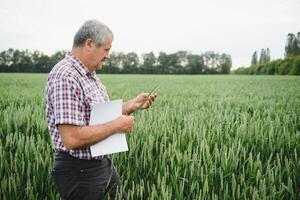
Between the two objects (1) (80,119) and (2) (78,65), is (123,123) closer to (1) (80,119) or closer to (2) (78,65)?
(1) (80,119)

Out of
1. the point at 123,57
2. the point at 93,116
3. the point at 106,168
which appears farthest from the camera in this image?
the point at 123,57

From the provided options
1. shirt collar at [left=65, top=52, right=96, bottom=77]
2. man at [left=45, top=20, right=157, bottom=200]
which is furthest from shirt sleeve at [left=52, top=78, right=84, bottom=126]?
shirt collar at [left=65, top=52, right=96, bottom=77]

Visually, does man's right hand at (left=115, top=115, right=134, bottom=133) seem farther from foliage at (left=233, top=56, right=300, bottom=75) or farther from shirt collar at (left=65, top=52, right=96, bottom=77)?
foliage at (left=233, top=56, right=300, bottom=75)

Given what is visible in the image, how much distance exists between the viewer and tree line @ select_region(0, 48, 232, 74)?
7219 cm

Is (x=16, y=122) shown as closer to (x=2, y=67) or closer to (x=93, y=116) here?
(x=93, y=116)

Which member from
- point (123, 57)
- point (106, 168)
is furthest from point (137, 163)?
point (123, 57)

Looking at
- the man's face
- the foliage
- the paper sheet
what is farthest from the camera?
the foliage

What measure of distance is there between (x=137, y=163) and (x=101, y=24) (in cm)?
124

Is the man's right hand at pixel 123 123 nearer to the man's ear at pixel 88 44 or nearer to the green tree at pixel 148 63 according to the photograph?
the man's ear at pixel 88 44

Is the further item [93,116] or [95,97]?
[95,97]

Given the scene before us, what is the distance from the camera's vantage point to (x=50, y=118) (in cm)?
180

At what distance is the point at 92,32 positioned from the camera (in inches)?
68.5

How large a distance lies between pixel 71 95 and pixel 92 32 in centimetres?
39

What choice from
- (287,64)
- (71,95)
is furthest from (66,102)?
(287,64)
